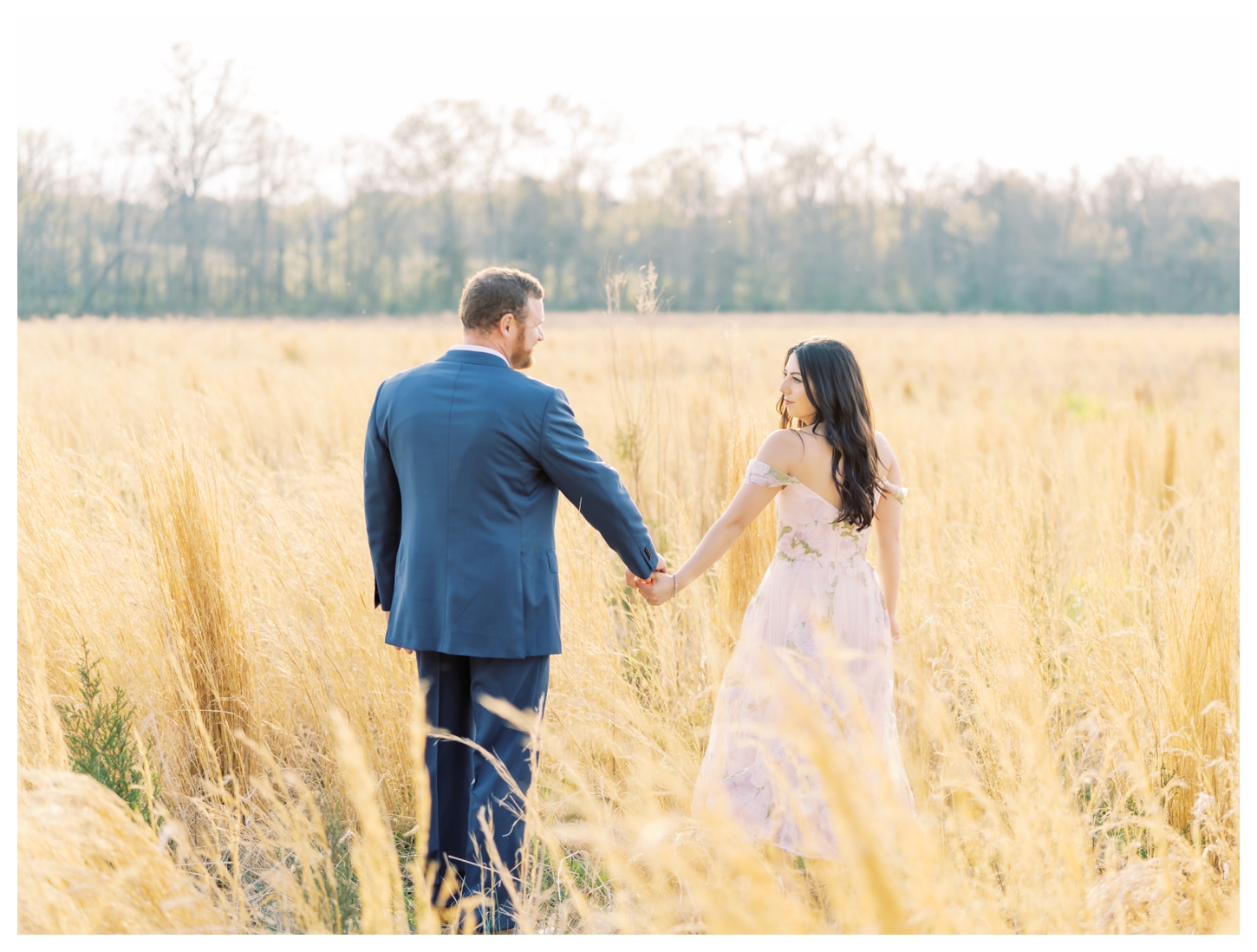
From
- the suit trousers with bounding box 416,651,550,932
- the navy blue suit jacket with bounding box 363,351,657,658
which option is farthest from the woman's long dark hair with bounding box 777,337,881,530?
the suit trousers with bounding box 416,651,550,932

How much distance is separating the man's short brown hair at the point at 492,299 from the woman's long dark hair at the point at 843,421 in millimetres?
794

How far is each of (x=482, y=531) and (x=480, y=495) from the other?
0.10 metres

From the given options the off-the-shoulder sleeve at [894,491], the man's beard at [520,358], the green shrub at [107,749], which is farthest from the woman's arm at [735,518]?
the green shrub at [107,749]

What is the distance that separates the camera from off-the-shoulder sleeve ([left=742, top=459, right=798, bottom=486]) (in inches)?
100

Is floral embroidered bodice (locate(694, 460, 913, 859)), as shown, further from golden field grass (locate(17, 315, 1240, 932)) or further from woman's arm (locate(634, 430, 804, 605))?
golden field grass (locate(17, 315, 1240, 932))

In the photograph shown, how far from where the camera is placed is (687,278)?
35.9 metres

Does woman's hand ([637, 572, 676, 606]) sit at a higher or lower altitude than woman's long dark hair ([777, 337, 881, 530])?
lower

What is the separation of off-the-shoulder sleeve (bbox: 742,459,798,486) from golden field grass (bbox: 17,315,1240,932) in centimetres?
62

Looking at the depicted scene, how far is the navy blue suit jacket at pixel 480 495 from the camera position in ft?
7.65

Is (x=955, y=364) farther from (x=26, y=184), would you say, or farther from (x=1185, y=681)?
(x=26, y=184)

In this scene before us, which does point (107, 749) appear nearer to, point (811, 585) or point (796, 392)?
point (811, 585)

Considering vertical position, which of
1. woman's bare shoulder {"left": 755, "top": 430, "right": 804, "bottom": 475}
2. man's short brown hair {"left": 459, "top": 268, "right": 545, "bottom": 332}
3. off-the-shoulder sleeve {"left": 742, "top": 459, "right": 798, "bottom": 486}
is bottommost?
off-the-shoulder sleeve {"left": 742, "top": 459, "right": 798, "bottom": 486}

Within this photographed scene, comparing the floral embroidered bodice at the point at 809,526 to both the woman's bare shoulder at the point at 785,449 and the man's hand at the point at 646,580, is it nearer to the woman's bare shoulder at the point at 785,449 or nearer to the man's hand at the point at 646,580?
the woman's bare shoulder at the point at 785,449

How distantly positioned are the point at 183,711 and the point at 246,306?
32.8m
